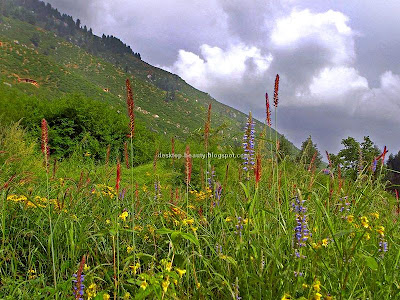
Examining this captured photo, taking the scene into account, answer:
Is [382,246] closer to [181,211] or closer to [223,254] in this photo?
[223,254]

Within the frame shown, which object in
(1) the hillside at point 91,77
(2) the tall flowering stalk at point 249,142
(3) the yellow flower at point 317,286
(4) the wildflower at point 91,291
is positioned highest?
(1) the hillside at point 91,77

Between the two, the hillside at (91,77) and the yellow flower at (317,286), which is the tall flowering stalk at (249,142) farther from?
the hillside at (91,77)

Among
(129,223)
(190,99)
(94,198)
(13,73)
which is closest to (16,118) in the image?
(94,198)

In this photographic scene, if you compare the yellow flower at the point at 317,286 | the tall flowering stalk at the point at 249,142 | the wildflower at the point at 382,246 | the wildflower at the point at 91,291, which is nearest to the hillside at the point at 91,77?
the tall flowering stalk at the point at 249,142

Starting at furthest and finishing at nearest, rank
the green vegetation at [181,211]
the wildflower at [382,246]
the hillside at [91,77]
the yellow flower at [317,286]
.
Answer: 1. the hillside at [91,77]
2. the wildflower at [382,246]
3. the green vegetation at [181,211]
4. the yellow flower at [317,286]

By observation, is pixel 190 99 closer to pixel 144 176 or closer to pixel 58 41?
pixel 58 41

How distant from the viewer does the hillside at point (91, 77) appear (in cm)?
6581

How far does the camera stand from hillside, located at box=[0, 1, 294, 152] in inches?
2591

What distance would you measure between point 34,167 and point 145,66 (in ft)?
446

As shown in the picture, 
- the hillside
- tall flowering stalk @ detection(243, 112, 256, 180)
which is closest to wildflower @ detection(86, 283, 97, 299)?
tall flowering stalk @ detection(243, 112, 256, 180)

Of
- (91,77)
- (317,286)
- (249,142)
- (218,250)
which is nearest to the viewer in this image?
(317,286)

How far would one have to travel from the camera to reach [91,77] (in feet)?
286

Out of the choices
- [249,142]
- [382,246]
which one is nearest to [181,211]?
[249,142]

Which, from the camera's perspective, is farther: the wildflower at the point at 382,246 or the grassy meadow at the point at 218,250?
the wildflower at the point at 382,246
